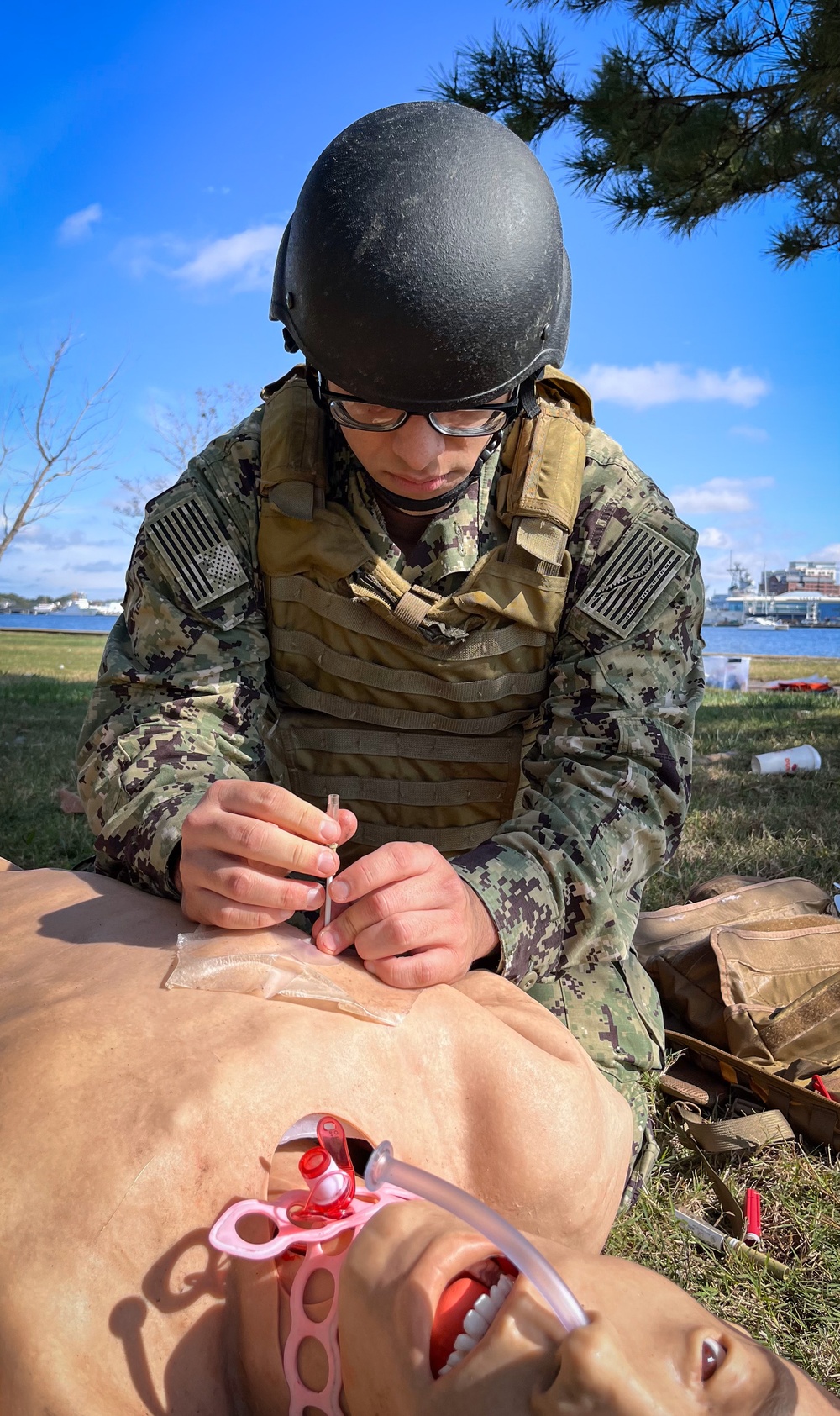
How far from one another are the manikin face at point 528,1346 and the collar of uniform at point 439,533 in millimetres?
1567

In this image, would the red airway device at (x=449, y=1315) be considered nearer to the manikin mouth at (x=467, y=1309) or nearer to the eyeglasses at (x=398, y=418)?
the manikin mouth at (x=467, y=1309)

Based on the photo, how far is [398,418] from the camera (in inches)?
88.6

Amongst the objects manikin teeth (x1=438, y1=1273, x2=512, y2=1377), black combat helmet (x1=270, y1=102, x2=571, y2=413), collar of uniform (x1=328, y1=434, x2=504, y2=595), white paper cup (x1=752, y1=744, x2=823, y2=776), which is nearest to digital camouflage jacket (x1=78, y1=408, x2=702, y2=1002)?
collar of uniform (x1=328, y1=434, x2=504, y2=595)

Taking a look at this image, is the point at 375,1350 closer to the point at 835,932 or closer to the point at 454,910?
the point at 454,910

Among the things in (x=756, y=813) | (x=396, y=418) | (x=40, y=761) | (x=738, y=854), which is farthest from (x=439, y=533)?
(x=40, y=761)

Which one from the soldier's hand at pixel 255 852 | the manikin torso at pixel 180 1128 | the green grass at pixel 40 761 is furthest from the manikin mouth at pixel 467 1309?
the green grass at pixel 40 761

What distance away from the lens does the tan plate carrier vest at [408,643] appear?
100 inches

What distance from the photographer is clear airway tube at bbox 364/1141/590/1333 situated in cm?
111

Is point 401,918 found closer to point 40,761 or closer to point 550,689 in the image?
point 550,689

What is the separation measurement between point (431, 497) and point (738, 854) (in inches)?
101

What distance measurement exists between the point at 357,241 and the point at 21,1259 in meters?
1.77

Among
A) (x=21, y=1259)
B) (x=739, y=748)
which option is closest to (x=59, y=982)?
(x=21, y=1259)

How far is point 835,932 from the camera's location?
10.1ft

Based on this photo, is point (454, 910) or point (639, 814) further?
point (639, 814)
